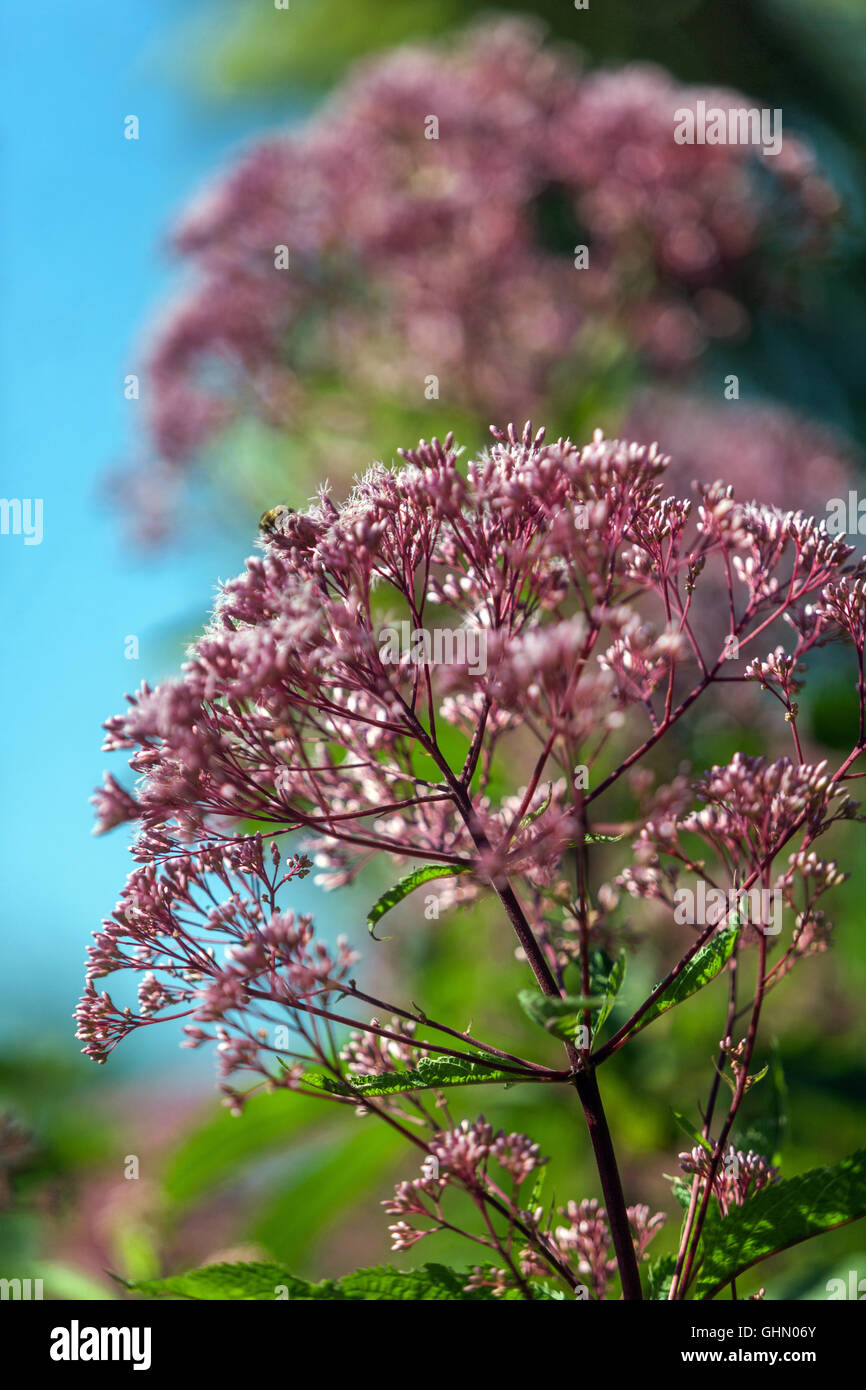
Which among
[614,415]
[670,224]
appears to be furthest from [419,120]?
[614,415]

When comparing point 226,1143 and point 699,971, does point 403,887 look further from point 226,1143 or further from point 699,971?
point 226,1143

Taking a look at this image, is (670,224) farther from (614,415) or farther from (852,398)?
(852,398)

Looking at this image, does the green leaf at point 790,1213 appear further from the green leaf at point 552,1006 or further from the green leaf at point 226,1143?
the green leaf at point 226,1143

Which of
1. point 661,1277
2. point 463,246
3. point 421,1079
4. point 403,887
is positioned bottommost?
point 661,1277

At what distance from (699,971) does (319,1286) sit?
0.32m

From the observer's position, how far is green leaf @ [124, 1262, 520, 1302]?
0.68 metres

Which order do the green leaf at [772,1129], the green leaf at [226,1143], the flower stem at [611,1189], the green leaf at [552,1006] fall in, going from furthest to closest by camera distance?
the green leaf at [226,1143], the green leaf at [772,1129], the flower stem at [611,1189], the green leaf at [552,1006]

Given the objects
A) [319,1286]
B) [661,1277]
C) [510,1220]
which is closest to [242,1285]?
[319,1286]

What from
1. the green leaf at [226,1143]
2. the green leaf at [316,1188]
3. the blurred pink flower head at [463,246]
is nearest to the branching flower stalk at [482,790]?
the green leaf at [226,1143]

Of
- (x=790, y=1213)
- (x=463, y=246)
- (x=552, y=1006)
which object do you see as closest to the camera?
(x=552, y=1006)

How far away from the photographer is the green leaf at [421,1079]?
649 mm

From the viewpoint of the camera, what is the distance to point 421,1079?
65cm

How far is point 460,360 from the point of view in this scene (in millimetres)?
1942

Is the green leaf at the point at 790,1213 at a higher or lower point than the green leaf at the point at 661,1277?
higher
